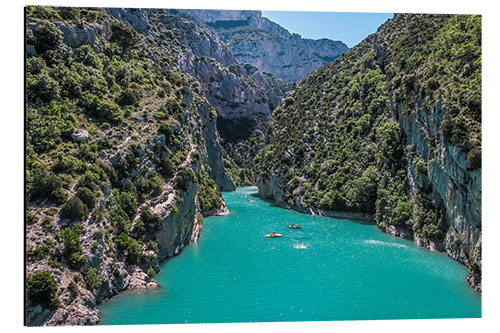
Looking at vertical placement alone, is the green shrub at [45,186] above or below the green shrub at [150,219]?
above

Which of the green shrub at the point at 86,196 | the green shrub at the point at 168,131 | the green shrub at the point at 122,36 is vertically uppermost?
the green shrub at the point at 122,36

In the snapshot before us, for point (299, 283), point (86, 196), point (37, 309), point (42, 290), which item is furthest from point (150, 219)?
point (37, 309)

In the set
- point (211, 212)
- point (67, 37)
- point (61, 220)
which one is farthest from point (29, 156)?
point (211, 212)

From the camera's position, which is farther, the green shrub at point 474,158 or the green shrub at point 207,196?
the green shrub at point 207,196

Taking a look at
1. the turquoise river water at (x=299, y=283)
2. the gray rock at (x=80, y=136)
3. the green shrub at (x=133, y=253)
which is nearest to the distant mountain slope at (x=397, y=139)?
the turquoise river water at (x=299, y=283)

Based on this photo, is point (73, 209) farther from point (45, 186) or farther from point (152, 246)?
point (152, 246)

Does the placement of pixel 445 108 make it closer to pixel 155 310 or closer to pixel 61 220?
pixel 155 310

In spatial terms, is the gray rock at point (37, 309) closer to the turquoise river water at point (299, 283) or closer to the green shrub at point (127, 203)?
the turquoise river water at point (299, 283)

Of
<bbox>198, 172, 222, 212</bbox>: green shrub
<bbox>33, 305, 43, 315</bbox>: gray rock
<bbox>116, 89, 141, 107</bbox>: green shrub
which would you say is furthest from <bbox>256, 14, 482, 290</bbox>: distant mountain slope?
<bbox>116, 89, 141, 107</bbox>: green shrub
